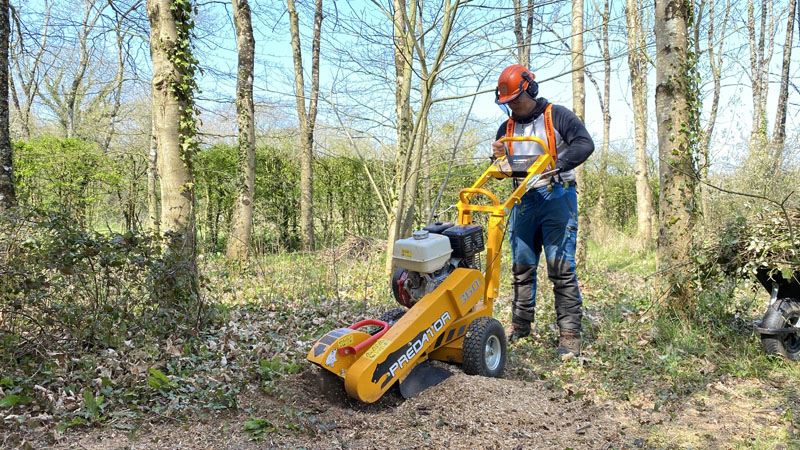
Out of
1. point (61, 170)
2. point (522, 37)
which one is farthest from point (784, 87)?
point (61, 170)

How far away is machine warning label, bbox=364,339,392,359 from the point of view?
10.6ft

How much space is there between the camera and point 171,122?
16.3ft

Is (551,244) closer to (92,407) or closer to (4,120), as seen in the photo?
(92,407)

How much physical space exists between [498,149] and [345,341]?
2206mm

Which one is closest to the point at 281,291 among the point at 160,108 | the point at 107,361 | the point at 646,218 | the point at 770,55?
the point at 160,108

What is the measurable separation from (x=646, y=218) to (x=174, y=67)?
37.0 feet

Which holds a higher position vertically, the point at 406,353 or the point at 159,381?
the point at 406,353

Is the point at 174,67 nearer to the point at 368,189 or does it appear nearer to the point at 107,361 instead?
the point at 107,361

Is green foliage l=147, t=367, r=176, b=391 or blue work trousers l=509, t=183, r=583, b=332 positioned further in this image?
blue work trousers l=509, t=183, r=583, b=332

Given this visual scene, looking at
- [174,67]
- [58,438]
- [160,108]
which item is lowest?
[58,438]

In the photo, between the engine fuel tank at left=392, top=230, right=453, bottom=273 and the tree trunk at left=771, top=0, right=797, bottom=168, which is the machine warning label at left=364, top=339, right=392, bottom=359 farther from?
the tree trunk at left=771, top=0, right=797, bottom=168

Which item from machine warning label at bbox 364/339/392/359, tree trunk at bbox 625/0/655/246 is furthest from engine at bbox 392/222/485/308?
tree trunk at bbox 625/0/655/246

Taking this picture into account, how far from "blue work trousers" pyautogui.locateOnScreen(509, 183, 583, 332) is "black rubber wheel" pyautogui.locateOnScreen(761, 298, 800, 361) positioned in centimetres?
142

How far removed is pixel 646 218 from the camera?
41.6 feet
